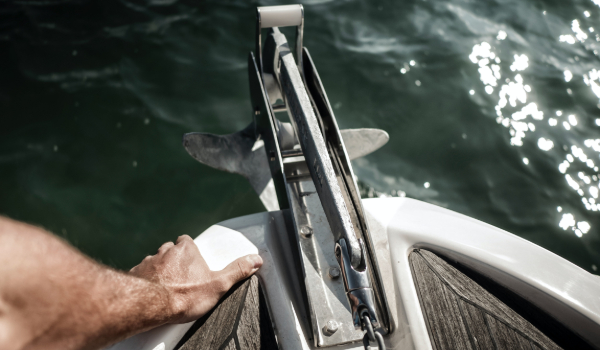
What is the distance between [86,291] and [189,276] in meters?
0.26

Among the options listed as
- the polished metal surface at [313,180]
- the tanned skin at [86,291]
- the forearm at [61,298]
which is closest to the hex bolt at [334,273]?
the polished metal surface at [313,180]

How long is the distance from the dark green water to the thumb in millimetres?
948

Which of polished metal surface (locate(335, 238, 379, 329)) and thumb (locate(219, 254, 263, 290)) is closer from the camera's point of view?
polished metal surface (locate(335, 238, 379, 329))

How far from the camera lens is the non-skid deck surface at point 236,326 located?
927 millimetres

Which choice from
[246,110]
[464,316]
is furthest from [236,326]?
[246,110]

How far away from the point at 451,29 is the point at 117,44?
2.51 meters

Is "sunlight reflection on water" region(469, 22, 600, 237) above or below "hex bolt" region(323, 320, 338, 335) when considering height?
below

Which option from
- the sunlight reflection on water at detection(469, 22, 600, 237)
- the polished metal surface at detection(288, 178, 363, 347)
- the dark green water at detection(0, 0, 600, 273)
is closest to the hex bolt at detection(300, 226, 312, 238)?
the polished metal surface at detection(288, 178, 363, 347)

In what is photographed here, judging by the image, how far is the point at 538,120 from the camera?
7.95 feet

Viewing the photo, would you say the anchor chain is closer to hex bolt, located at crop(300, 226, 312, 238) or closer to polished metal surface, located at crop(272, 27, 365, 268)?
polished metal surface, located at crop(272, 27, 365, 268)

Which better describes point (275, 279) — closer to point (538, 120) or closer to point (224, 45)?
point (224, 45)

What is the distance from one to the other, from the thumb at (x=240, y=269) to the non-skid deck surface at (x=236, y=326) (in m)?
0.04

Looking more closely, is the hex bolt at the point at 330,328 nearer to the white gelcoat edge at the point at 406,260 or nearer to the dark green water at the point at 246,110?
the white gelcoat edge at the point at 406,260

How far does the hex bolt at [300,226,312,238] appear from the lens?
1105 mm
